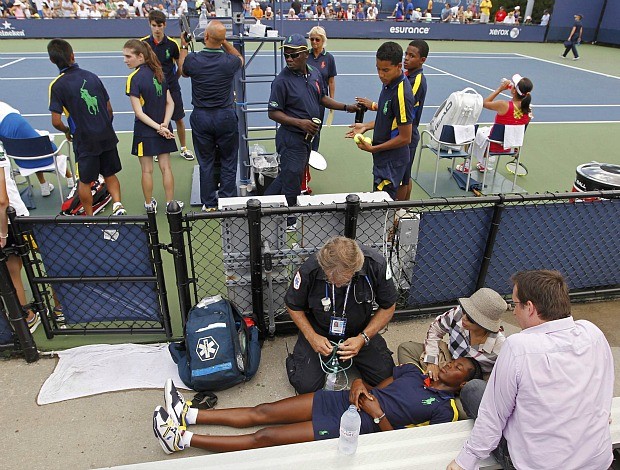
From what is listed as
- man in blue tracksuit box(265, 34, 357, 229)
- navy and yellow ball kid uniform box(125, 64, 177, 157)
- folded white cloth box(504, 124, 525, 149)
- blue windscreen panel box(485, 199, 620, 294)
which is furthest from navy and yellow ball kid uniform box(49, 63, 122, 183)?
folded white cloth box(504, 124, 525, 149)

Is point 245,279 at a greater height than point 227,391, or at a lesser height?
greater

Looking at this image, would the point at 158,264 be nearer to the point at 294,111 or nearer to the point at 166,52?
the point at 294,111

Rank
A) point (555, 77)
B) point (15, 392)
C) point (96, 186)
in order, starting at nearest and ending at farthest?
point (15, 392) < point (96, 186) < point (555, 77)

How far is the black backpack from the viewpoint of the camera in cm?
332

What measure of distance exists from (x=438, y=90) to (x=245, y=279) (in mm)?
10808

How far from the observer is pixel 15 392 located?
3.38 m

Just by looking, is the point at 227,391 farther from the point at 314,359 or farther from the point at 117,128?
the point at 117,128

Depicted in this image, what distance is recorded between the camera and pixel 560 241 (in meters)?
4.10

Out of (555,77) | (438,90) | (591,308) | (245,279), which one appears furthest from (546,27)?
(245,279)

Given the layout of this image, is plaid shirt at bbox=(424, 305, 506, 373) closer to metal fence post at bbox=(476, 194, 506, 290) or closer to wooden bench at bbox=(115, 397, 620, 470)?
wooden bench at bbox=(115, 397, 620, 470)

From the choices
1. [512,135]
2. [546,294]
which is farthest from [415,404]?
[512,135]

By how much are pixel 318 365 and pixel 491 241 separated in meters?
1.81

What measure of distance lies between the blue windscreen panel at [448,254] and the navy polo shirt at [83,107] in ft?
11.8

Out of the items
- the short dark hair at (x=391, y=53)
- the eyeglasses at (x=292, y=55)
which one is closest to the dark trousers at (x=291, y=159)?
the eyeglasses at (x=292, y=55)
